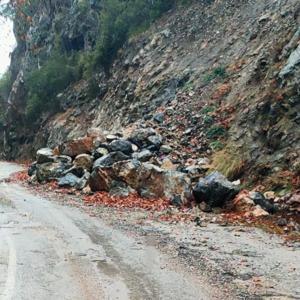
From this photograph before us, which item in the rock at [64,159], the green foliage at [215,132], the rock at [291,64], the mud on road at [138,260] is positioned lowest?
the mud on road at [138,260]

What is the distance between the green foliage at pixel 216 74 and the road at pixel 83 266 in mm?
13043

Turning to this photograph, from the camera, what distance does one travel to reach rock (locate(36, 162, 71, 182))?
2073cm

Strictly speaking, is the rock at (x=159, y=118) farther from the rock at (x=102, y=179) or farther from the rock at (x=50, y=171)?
the rock at (x=102, y=179)

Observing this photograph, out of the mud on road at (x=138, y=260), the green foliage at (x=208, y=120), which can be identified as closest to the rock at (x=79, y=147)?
the green foliage at (x=208, y=120)

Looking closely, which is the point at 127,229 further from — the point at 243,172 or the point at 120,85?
the point at 120,85

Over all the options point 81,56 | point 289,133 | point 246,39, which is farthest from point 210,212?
point 81,56

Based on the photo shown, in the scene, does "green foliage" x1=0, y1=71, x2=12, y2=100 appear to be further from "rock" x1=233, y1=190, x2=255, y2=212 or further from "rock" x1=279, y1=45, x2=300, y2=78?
"rock" x1=233, y1=190, x2=255, y2=212

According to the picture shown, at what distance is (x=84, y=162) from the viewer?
19.5 meters

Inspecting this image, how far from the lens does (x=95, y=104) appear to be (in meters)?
38.9

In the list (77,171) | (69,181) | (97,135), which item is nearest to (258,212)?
(69,181)

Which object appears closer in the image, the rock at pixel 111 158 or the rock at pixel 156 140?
the rock at pixel 111 158

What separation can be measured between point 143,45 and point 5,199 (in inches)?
820

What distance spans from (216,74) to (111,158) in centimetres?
803

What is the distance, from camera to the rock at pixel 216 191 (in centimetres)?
1336
